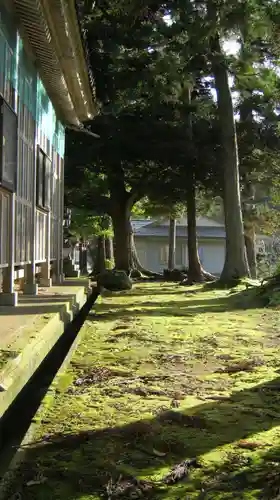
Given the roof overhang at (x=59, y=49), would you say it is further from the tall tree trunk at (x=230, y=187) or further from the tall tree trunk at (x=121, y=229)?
the tall tree trunk at (x=121, y=229)

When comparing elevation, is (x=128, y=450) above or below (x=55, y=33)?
below

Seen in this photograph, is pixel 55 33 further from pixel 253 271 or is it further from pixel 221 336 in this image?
pixel 253 271

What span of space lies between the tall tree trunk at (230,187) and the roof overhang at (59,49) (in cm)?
777

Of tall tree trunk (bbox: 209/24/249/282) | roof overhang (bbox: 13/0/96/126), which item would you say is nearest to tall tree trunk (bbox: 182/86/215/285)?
tall tree trunk (bbox: 209/24/249/282)

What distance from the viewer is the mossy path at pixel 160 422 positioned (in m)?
2.80

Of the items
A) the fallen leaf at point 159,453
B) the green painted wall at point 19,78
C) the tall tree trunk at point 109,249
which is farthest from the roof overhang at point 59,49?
the tall tree trunk at point 109,249

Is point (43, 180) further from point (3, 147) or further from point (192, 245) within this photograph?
point (192, 245)

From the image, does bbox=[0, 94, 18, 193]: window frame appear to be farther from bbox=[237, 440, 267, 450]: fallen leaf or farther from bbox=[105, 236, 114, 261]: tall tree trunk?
bbox=[105, 236, 114, 261]: tall tree trunk

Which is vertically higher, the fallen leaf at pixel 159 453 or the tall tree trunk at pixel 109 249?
the tall tree trunk at pixel 109 249

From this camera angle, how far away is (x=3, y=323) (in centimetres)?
512

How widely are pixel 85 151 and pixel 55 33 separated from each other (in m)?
14.3

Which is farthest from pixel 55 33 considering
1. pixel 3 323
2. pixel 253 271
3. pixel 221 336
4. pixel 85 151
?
pixel 253 271

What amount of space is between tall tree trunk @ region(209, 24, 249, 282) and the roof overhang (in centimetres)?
777

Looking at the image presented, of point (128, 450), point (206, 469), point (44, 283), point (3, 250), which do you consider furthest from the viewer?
point (44, 283)
